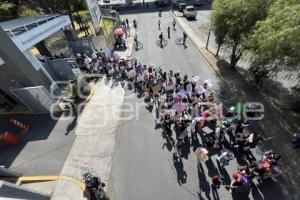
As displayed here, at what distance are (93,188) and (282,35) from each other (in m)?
11.7

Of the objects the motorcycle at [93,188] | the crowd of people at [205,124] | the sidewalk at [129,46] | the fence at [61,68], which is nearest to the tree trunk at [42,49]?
the fence at [61,68]

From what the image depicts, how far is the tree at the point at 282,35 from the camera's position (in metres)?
10.3

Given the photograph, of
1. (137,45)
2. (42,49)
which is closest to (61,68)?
(42,49)

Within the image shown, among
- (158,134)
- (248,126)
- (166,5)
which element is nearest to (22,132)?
(158,134)

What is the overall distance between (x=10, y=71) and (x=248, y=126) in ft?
55.9

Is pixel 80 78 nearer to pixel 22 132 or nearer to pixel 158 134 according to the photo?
pixel 22 132

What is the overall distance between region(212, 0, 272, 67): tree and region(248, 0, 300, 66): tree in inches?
99.0

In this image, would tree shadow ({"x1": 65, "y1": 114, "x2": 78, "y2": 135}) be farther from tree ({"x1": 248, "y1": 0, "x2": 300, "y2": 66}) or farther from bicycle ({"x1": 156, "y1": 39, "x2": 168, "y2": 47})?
bicycle ({"x1": 156, "y1": 39, "x2": 168, "y2": 47})

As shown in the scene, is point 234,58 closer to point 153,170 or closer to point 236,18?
point 236,18

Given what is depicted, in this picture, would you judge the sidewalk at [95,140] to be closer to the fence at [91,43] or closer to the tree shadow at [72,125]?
the tree shadow at [72,125]

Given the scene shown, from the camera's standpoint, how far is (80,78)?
698 inches

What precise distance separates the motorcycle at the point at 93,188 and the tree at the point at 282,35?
11.3 meters

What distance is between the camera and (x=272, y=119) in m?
14.4

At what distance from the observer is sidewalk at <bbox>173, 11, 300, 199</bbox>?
36.5ft
